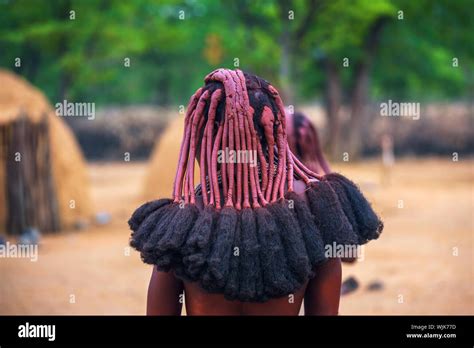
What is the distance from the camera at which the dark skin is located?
2.36 m

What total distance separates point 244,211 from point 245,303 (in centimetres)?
31

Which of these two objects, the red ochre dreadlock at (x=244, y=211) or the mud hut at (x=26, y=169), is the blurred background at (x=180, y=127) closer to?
the mud hut at (x=26, y=169)

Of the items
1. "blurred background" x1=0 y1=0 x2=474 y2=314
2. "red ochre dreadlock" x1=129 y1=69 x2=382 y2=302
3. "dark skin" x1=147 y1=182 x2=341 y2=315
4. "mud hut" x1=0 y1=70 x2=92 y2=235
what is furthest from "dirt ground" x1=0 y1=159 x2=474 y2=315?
"red ochre dreadlock" x1=129 y1=69 x2=382 y2=302

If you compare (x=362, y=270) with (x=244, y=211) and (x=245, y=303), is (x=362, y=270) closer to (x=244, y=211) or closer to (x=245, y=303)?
(x=245, y=303)

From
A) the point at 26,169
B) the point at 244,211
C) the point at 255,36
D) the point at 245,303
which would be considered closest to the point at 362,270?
the point at 26,169

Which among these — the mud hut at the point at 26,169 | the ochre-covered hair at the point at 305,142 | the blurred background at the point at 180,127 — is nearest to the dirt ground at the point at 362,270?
the blurred background at the point at 180,127

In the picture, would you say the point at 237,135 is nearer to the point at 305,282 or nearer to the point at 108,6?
the point at 305,282

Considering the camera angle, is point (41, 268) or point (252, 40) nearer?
point (41, 268)

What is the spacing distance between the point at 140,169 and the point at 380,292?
19171mm

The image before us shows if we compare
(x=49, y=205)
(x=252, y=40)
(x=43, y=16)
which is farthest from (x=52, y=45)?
(x=49, y=205)

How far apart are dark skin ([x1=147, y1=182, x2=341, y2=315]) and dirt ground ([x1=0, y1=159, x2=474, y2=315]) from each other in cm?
440

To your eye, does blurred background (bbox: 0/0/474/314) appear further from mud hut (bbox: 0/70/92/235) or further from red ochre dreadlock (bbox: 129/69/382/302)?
red ochre dreadlock (bbox: 129/69/382/302)

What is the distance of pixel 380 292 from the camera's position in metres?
7.72

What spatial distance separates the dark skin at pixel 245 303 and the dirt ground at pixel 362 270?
14.5ft
